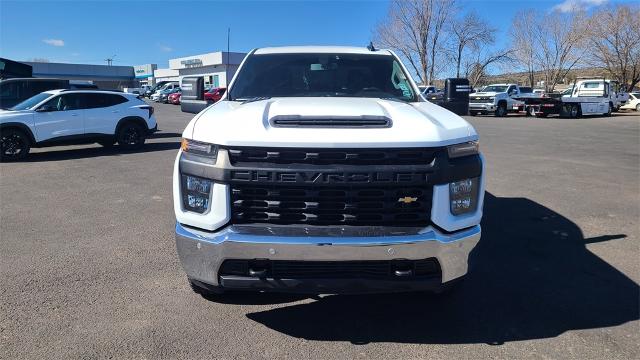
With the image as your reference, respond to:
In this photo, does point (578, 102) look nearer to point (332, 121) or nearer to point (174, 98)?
point (332, 121)

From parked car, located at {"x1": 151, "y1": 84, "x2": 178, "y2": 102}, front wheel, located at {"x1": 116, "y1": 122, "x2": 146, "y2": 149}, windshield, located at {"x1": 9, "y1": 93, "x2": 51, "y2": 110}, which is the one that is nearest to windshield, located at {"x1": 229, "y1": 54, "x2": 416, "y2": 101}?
windshield, located at {"x1": 9, "y1": 93, "x2": 51, "y2": 110}

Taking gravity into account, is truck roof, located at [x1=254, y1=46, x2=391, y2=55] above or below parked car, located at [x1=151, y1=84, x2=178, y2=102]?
below

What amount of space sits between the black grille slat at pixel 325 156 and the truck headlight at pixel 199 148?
13cm

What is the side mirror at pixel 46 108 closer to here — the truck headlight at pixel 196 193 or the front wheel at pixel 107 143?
the front wheel at pixel 107 143

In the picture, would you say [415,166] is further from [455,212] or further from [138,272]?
[138,272]

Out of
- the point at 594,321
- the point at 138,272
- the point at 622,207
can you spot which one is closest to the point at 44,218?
the point at 138,272

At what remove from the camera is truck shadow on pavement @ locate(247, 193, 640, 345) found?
344cm

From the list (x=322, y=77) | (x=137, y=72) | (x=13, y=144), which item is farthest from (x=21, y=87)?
(x=137, y=72)

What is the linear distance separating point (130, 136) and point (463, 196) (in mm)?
11975

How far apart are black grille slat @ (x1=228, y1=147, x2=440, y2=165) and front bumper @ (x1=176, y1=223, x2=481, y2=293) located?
15.9 inches

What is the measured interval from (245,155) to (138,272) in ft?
7.19

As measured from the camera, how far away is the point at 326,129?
9.85ft

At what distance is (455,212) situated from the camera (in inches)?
122

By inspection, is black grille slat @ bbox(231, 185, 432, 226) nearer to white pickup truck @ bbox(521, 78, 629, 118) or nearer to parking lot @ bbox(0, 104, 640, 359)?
parking lot @ bbox(0, 104, 640, 359)
